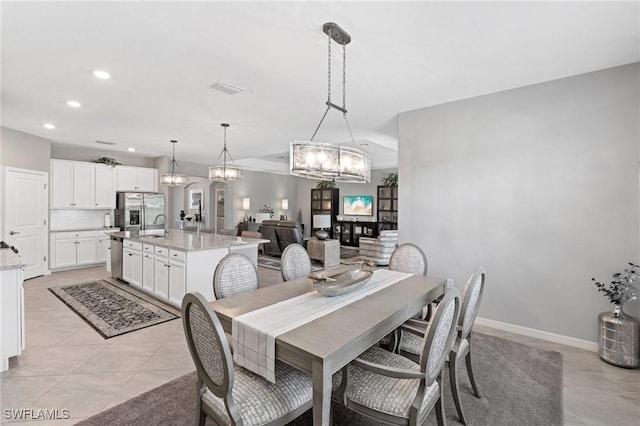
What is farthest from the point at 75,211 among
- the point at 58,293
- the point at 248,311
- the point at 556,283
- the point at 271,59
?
the point at 556,283

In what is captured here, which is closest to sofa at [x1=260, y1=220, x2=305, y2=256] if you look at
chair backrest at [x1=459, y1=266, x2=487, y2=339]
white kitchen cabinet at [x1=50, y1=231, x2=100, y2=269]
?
white kitchen cabinet at [x1=50, y1=231, x2=100, y2=269]

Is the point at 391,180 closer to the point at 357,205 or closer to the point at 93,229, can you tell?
the point at 357,205

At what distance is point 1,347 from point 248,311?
7.69ft

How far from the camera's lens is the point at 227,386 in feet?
4.48

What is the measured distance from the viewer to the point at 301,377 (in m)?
1.70

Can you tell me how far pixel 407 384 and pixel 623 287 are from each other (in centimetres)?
259

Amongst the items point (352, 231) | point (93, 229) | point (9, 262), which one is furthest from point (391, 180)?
point (9, 262)

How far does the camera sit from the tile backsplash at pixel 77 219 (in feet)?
21.4

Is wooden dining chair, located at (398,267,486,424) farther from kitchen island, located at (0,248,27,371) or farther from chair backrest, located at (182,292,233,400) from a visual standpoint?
kitchen island, located at (0,248,27,371)

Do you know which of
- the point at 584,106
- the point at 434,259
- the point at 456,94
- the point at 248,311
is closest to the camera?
the point at 248,311

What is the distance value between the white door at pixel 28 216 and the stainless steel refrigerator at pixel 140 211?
1.33 m

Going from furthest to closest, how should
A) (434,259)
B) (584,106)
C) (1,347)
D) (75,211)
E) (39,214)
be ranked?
(75,211)
(39,214)
(434,259)
(584,106)
(1,347)

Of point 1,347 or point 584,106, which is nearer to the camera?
point 1,347

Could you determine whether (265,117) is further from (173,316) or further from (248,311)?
(248,311)
